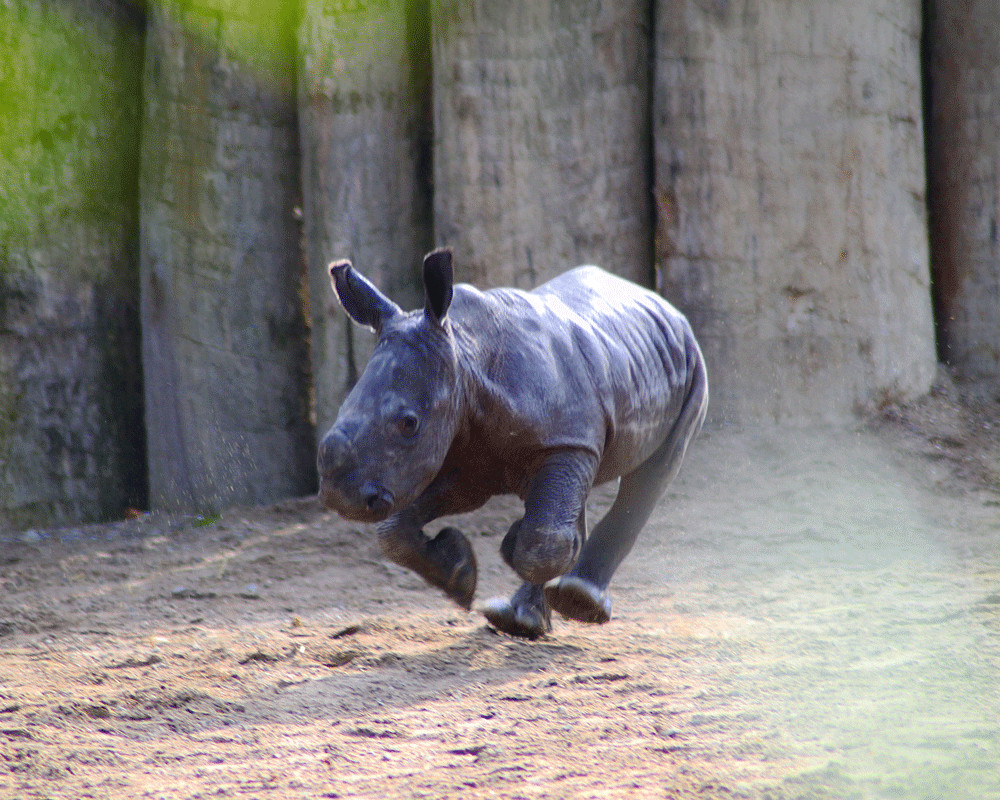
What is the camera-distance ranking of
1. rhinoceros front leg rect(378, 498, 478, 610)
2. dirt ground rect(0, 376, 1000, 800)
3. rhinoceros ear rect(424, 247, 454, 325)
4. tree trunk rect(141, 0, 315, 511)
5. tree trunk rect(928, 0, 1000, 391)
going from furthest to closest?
tree trunk rect(928, 0, 1000, 391) < tree trunk rect(141, 0, 315, 511) < rhinoceros front leg rect(378, 498, 478, 610) < rhinoceros ear rect(424, 247, 454, 325) < dirt ground rect(0, 376, 1000, 800)

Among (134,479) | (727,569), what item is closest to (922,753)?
(727,569)

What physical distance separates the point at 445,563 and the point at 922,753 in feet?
5.42

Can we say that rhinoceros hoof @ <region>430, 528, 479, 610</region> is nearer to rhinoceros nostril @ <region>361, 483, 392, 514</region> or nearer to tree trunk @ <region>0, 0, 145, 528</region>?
rhinoceros nostril @ <region>361, 483, 392, 514</region>

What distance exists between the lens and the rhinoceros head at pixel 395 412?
3.03 m

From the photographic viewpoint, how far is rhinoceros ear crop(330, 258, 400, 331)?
3398mm

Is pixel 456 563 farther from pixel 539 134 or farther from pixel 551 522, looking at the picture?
pixel 539 134

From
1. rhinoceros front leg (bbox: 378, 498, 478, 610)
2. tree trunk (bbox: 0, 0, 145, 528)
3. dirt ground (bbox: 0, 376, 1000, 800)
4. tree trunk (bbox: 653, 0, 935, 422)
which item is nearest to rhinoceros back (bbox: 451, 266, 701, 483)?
rhinoceros front leg (bbox: 378, 498, 478, 610)

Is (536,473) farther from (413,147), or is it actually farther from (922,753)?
(413,147)

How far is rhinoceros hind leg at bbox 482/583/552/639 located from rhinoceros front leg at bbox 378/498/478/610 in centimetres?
33

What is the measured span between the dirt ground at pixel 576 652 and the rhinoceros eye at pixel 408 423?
0.82m

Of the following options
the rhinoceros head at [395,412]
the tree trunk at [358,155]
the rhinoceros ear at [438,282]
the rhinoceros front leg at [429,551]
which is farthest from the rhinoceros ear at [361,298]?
the tree trunk at [358,155]

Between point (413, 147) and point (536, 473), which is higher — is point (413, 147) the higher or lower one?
the higher one

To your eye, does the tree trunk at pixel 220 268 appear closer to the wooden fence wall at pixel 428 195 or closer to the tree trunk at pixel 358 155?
the wooden fence wall at pixel 428 195

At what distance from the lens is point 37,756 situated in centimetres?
Answer: 273
